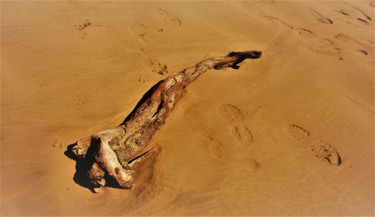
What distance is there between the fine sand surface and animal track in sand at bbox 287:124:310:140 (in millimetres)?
19

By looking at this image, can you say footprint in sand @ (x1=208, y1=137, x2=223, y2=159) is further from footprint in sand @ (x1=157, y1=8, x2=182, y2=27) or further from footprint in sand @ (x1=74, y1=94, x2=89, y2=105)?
footprint in sand @ (x1=157, y1=8, x2=182, y2=27)

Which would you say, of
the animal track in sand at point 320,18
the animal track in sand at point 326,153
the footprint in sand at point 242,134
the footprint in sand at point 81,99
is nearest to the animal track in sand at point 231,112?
the footprint in sand at point 242,134

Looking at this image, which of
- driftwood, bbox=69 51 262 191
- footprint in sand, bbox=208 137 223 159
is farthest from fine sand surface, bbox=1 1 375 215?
driftwood, bbox=69 51 262 191

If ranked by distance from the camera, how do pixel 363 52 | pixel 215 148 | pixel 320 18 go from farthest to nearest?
pixel 320 18
pixel 363 52
pixel 215 148

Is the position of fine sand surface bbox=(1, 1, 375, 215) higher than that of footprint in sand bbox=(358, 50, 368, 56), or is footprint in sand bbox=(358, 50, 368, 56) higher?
footprint in sand bbox=(358, 50, 368, 56)

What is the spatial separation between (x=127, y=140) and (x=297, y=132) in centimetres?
292

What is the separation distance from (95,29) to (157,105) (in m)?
3.24

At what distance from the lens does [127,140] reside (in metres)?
3.81

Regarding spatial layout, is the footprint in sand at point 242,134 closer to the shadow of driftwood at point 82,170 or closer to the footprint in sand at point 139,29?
the shadow of driftwood at point 82,170

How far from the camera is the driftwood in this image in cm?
347

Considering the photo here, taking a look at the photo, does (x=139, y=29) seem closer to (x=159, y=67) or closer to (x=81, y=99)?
(x=159, y=67)

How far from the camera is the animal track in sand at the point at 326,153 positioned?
4312 mm

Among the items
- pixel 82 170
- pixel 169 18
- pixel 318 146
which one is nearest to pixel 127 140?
pixel 82 170

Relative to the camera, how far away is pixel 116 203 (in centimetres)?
362
